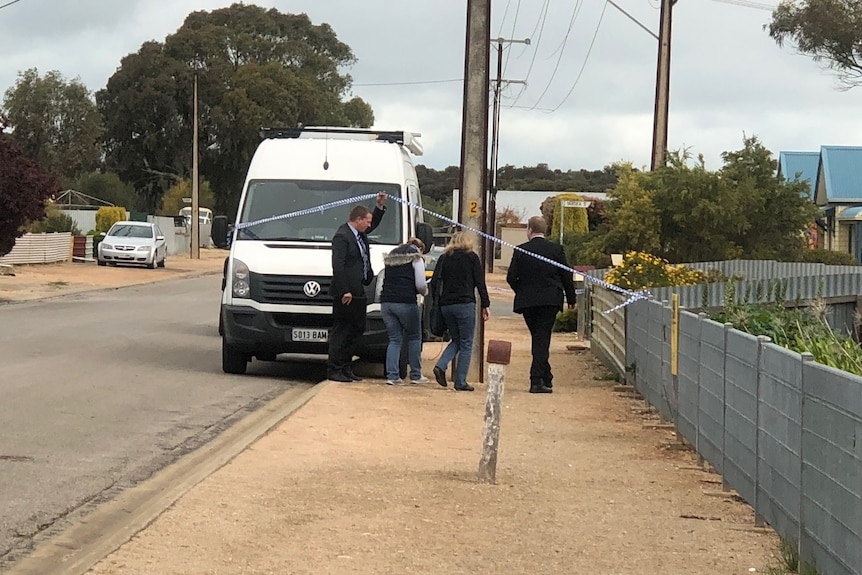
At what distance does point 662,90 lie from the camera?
2819cm

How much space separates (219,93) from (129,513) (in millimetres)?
68183

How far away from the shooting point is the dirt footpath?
6.79 metres

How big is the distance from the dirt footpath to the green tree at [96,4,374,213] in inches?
2483

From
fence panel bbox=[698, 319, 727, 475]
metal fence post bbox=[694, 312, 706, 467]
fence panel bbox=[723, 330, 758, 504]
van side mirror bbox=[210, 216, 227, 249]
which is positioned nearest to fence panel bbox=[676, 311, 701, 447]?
metal fence post bbox=[694, 312, 706, 467]

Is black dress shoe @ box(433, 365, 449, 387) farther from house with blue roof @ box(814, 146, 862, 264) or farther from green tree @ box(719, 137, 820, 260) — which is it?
house with blue roof @ box(814, 146, 862, 264)

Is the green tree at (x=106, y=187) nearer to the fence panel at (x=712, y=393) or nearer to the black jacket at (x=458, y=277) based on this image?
the black jacket at (x=458, y=277)

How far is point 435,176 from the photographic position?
118938 mm

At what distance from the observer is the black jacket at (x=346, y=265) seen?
47.6 feet

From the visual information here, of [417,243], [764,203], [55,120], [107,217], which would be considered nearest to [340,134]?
[417,243]

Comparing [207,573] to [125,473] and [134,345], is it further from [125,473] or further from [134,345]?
[134,345]

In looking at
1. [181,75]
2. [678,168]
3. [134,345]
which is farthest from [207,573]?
[181,75]

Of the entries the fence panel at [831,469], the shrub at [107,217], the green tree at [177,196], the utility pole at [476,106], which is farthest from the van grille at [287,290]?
the green tree at [177,196]

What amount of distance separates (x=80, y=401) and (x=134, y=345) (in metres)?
6.17

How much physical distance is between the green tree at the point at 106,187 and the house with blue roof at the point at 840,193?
43.4 m
